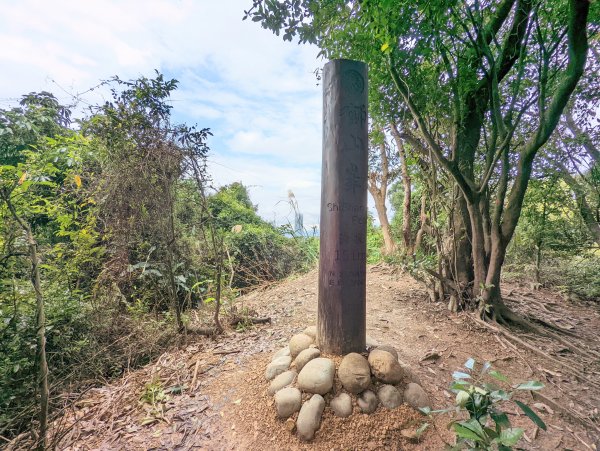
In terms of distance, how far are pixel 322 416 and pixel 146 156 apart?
2.97 meters

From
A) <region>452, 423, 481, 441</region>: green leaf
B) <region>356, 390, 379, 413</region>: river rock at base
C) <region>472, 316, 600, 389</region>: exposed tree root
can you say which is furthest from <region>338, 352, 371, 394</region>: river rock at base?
<region>472, 316, 600, 389</region>: exposed tree root

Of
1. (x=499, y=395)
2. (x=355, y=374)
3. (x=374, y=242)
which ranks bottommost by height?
(x=355, y=374)

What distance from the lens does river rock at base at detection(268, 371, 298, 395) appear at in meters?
2.19

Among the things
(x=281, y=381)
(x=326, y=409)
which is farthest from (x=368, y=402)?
(x=281, y=381)

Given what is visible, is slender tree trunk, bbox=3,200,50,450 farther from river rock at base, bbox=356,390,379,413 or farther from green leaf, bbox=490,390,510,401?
green leaf, bbox=490,390,510,401

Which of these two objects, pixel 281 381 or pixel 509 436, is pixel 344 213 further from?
pixel 509 436

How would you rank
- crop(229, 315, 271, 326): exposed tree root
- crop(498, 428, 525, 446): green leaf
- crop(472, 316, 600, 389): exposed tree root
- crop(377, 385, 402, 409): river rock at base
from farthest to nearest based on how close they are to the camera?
crop(229, 315, 271, 326): exposed tree root → crop(472, 316, 600, 389): exposed tree root → crop(377, 385, 402, 409): river rock at base → crop(498, 428, 525, 446): green leaf

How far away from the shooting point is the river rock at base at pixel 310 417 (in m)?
1.87

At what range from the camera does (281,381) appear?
222 cm

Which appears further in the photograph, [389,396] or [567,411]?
[567,411]

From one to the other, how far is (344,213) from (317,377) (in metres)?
1.24

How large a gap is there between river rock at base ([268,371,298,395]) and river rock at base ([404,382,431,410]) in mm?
842

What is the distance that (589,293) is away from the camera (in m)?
4.93

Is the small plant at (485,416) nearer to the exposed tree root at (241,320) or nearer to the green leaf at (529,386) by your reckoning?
the green leaf at (529,386)
